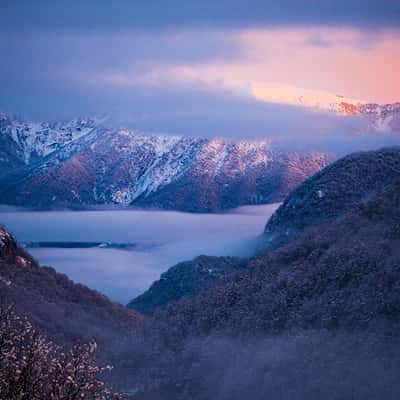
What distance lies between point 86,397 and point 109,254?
179749mm

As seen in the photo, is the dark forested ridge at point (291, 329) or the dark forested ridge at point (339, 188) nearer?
the dark forested ridge at point (291, 329)

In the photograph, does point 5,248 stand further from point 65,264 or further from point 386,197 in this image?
point 65,264

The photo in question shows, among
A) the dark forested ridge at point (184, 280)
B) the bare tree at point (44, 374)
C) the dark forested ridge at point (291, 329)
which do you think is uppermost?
the bare tree at point (44, 374)

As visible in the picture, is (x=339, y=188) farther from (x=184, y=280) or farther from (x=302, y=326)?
(x=302, y=326)

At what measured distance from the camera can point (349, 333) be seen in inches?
898

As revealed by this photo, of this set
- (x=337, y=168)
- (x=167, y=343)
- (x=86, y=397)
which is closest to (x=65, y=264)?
(x=337, y=168)

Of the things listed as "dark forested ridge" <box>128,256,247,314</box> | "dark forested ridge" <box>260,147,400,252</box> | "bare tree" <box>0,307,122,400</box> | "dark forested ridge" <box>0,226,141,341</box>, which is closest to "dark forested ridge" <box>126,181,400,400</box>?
"bare tree" <box>0,307,122,400</box>

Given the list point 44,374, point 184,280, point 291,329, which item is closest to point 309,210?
point 184,280

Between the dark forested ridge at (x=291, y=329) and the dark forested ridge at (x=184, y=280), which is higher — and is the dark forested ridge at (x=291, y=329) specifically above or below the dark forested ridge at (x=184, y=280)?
above

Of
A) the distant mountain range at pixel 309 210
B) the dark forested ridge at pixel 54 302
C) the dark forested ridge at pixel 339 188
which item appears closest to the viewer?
the dark forested ridge at pixel 54 302

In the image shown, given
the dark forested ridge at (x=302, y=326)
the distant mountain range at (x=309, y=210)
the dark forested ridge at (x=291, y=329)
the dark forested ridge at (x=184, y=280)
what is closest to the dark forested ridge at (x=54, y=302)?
the dark forested ridge at (x=291, y=329)

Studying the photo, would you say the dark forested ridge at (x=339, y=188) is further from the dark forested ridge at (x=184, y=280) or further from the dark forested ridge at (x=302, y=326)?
the dark forested ridge at (x=302, y=326)

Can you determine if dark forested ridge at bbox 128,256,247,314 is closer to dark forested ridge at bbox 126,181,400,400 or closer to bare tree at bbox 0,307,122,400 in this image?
dark forested ridge at bbox 126,181,400,400

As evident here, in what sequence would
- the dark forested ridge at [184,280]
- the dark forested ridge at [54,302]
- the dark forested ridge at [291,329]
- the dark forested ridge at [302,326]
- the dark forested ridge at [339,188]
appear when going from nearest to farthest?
the dark forested ridge at [302,326] < the dark forested ridge at [291,329] < the dark forested ridge at [54,302] < the dark forested ridge at [339,188] < the dark forested ridge at [184,280]
